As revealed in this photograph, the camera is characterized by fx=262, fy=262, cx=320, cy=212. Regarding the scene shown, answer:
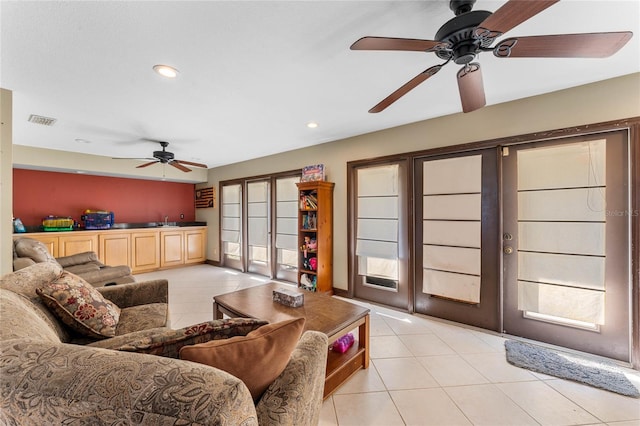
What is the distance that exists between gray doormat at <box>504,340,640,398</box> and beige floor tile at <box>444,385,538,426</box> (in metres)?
0.53

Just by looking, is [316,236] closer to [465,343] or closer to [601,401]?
[465,343]

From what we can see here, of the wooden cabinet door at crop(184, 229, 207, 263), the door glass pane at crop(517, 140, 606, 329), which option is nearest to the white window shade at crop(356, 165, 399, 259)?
the door glass pane at crop(517, 140, 606, 329)

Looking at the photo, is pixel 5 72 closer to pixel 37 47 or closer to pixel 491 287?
pixel 37 47

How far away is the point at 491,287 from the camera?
9.11 ft

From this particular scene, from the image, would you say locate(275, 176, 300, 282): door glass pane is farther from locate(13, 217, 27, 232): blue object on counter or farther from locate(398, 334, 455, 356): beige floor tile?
locate(13, 217, 27, 232): blue object on counter

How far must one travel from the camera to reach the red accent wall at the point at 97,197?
4723mm

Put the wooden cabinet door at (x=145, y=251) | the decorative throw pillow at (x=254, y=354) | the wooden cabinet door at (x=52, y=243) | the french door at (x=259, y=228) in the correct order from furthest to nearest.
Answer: the wooden cabinet door at (x=145, y=251), the french door at (x=259, y=228), the wooden cabinet door at (x=52, y=243), the decorative throw pillow at (x=254, y=354)

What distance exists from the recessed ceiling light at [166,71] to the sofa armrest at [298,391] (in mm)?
2198

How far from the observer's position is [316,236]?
4.10m

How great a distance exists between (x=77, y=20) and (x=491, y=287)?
397 centimetres

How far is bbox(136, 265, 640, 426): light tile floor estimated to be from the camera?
1.66 m

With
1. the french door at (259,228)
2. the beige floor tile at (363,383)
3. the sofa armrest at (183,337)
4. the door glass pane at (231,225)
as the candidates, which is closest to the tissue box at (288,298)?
the beige floor tile at (363,383)

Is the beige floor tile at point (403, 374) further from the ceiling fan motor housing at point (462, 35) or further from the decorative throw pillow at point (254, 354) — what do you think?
the ceiling fan motor housing at point (462, 35)

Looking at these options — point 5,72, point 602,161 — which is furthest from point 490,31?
point 5,72
